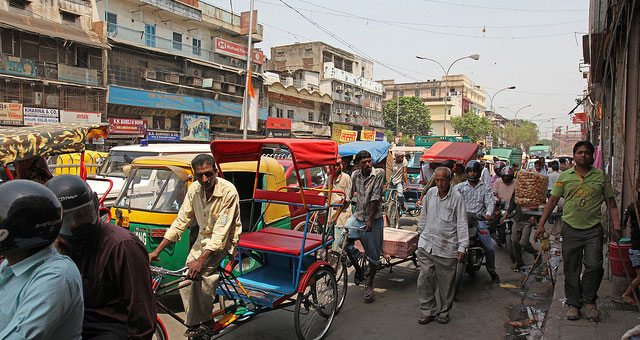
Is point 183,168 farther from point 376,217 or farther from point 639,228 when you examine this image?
point 639,228

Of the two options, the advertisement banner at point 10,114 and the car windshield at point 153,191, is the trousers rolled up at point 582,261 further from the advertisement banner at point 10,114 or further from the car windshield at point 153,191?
the advertisement banner at point 10,114

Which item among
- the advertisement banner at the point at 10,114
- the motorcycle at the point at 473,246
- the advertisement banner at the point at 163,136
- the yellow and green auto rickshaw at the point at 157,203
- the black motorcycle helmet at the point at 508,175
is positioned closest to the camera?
the yellow and green auto rickshaw at the point at 157,203

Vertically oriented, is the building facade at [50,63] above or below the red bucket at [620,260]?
above

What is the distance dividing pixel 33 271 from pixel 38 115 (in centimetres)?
2515

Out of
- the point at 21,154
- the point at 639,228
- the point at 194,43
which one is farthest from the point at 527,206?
the point at 194,43

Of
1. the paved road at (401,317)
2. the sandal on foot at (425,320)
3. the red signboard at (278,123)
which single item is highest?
the red signboard at (278,123)

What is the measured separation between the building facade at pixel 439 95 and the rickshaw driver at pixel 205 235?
81169 mm

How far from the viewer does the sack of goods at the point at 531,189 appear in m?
6.80

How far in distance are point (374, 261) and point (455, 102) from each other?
279 feet

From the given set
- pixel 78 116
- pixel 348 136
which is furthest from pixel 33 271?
pixel 348 136

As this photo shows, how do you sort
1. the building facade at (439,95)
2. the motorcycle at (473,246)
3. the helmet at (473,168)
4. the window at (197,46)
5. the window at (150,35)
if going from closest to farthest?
the motorcycle at (473,246) → the helmet at (473,168) → the window at (150,35) → the window at (197,46) → the building facade at (439,95)

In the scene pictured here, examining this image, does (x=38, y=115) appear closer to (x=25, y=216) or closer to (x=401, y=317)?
(x=401, y=317)

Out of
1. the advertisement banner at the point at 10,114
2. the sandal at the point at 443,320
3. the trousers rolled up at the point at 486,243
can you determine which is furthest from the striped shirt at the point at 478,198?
the advertisement banner at the point at 10,114

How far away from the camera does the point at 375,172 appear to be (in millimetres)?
5852
